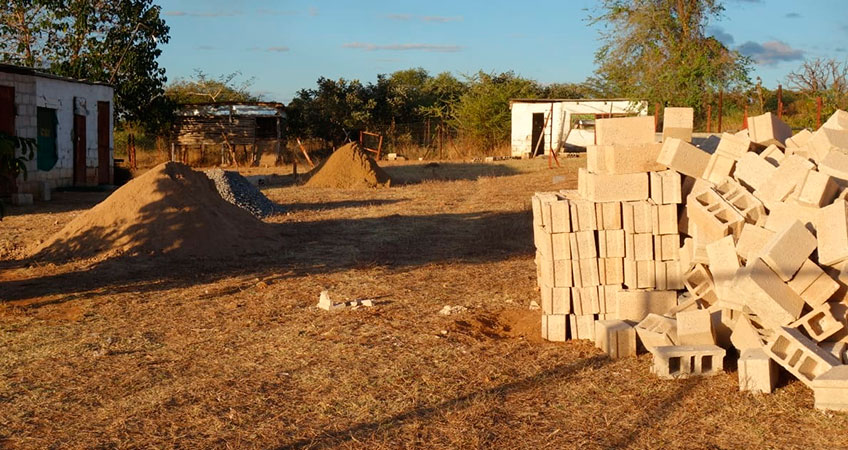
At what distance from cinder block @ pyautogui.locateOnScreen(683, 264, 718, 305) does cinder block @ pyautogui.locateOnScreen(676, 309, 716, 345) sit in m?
0.61

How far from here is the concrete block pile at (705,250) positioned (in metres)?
5.79

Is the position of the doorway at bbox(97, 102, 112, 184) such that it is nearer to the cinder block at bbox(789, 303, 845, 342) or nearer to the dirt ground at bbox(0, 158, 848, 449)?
the dirt ground at bbox(0, 158, 848, 449)

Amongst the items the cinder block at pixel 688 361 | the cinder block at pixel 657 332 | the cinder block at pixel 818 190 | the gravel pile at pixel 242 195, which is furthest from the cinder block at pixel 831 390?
the gravel pile at pixel 242 195

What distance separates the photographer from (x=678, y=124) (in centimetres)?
770

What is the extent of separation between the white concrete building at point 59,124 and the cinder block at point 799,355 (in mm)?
Answer: 16810

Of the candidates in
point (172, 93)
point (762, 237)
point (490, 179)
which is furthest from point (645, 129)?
point (172, 93)

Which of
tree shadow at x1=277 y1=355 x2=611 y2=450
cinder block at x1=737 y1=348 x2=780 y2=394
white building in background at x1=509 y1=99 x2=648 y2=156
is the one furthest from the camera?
white building in background at x1=509 y1=99 x2=648 y2=156

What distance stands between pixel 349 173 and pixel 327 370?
17.3 m

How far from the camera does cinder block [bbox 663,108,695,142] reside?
7703 millimetres

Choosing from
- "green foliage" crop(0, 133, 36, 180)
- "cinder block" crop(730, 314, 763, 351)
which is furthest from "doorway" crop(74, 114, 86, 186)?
"cinder block" crop(730, 314, 763, 351)

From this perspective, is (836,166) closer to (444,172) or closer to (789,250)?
(789,250)

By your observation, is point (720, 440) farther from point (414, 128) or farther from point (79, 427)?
point (414, 128)

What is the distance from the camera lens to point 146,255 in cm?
1116

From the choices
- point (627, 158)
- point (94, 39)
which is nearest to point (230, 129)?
point (94, 39)
